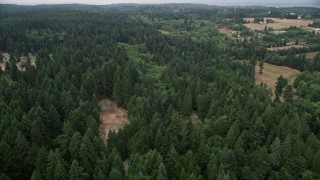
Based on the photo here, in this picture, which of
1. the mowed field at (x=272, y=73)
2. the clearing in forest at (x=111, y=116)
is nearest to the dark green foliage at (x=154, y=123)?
the clearing in forest at (x=111, y=116)

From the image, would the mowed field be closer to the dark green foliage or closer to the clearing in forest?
the dark green foliage

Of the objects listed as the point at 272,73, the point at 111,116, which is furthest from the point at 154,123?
the point at 272,73

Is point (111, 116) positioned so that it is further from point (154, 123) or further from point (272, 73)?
point (272, 73)

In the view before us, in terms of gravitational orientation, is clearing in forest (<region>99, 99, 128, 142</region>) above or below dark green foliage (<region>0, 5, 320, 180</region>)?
below

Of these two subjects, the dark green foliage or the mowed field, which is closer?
the dark green foliage

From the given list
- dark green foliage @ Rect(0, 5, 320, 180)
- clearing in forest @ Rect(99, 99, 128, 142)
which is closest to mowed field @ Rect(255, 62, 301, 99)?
dark green foliage @ Rect(0, 5, 320, 180)

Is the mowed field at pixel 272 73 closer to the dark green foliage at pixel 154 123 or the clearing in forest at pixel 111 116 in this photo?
the dark green foliage at pixel 154 123
